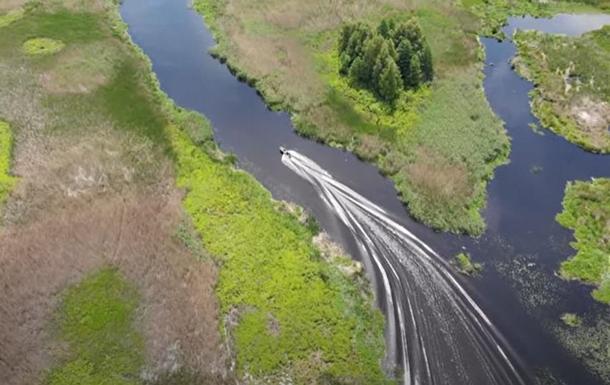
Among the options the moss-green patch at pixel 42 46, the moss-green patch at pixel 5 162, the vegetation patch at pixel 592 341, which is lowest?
the moss-green patch at pixel 5 162

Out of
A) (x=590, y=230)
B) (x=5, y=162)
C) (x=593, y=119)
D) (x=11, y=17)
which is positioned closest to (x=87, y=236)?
(x=5, y=162)

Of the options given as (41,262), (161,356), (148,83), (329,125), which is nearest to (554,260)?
(329,125)

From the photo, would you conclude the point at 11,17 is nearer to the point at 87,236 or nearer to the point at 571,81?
the point at 87,236

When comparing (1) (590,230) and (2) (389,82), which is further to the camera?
(2) (389,82)

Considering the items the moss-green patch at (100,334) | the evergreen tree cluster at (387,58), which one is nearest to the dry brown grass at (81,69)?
the evergreen tree cluster at (387,58)


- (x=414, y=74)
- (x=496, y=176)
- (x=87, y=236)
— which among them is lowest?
(x=87, y=236)

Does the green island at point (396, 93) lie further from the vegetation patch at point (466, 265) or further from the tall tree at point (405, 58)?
the vegetation patch at point (466, 265)

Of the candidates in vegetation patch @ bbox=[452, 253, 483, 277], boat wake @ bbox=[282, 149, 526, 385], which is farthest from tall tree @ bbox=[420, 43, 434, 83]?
vegetation patch @ bbox=[452, 253, 483, 277]
